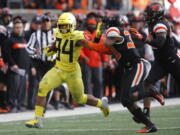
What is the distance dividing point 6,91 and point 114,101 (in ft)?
9.00

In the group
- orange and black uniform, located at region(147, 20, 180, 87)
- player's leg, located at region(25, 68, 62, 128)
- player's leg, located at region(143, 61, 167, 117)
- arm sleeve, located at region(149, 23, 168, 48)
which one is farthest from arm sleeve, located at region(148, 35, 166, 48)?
player's leg, located at region(25, 68, 62, 128)

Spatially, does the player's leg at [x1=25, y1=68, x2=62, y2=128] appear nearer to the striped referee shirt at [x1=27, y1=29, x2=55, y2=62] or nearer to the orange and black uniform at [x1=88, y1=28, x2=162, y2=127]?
the orange and black uniform at [x1=88, y1=28, x2=162, y2=127]

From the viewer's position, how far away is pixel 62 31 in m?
11.1

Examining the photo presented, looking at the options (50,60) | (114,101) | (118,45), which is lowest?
(114,101)

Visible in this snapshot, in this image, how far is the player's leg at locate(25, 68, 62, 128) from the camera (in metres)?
10.5

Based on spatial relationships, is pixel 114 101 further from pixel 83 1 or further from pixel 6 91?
pixel 83 1

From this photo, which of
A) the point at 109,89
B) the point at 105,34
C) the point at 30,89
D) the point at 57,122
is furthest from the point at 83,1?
the point at 105,34

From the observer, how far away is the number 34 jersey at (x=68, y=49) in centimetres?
1112

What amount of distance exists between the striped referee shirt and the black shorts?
376 cm

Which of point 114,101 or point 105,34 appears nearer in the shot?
point 105,34

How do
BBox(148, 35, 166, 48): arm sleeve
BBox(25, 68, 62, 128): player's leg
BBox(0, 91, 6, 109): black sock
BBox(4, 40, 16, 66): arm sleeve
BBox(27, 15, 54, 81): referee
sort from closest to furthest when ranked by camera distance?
BBox(148, 35, 166, 48): arm sleeve, BBox(25, 68, 62, 128): player's leg, BBox(27, 15, 54, 81): referee, BBox(4, 40, 16, 66): arm sleeve, BBox(0, 91, 6, 109): black sock

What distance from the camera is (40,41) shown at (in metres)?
13.9

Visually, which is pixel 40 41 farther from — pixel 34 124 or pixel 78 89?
pixel 34 124

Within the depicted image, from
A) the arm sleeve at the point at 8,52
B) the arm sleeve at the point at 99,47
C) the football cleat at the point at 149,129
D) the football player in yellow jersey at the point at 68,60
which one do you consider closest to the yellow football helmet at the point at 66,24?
the football player in yellow jersey at the point at 68,60
